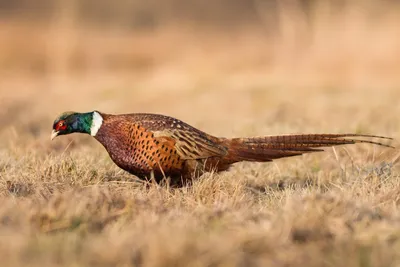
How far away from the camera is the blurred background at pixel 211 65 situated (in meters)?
9.59

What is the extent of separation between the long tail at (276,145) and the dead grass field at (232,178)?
0.18 m

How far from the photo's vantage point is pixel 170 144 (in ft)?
14.7

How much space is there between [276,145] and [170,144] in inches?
25.5

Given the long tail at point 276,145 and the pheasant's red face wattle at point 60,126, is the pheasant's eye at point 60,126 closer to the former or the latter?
the pheasant's red face wattle at point 60,126

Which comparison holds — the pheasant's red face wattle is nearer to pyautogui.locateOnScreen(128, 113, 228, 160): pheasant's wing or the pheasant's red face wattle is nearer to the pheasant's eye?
the pheasant's eye

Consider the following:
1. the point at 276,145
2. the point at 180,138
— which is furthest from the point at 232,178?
the point at 180,138

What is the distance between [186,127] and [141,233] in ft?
5.90

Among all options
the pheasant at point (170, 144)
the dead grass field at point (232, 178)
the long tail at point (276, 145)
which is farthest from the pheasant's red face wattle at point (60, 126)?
the long tail at point (276, 145)

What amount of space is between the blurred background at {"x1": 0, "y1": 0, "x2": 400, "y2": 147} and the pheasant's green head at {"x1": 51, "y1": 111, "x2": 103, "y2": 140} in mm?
2794

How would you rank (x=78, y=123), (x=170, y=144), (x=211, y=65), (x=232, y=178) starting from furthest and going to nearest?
1. (x=211, y=65)
2. (x=232, y=178)
3. (x=78, y=123)
4. (x=170, y=144)

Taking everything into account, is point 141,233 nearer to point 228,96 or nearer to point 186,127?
point 186,127

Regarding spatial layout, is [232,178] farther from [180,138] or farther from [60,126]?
[60,126]

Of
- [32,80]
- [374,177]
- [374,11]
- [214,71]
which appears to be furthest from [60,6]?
[374,177]

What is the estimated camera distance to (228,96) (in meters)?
11.1
